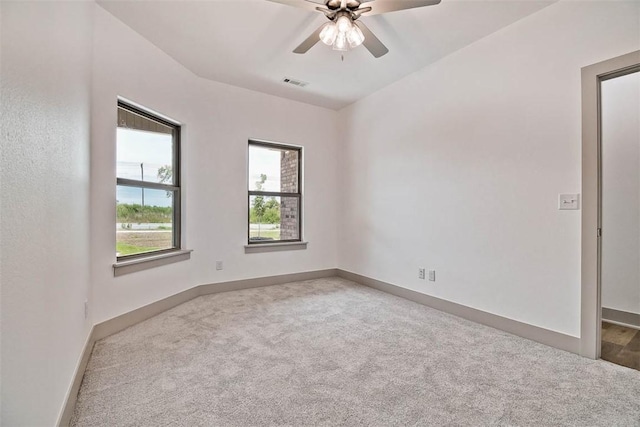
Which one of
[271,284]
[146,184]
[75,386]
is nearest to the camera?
[75,386]

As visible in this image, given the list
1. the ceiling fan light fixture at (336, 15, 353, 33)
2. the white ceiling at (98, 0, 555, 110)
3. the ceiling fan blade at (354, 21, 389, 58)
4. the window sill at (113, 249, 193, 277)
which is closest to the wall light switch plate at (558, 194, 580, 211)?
the white ceiling at (98, 0, 555, 110)

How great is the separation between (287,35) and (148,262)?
2603 mm

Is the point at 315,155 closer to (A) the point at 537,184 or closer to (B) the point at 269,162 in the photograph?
(B) the point at 269,162

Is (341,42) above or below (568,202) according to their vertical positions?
above

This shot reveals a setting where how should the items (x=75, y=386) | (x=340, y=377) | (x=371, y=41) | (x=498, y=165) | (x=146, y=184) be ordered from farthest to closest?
(x=146, y=184) < (x=498, y=165) < (x=371, y=41) < (x=340, y=377) < (x=75, y=386)

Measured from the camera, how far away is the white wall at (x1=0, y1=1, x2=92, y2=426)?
2.87ft

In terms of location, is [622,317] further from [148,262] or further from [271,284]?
[148,262]

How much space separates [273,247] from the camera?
4438 mm

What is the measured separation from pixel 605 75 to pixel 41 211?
348cm

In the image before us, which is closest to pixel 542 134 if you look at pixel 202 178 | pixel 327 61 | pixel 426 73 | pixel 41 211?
pixel 426 73

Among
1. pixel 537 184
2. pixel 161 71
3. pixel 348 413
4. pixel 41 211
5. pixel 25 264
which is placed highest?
pixel 161 71

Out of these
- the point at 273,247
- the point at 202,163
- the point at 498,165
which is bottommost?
the point at 273,247

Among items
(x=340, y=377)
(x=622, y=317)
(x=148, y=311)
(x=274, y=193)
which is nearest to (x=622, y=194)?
(x=622, y=317)

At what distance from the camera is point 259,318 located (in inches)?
120
